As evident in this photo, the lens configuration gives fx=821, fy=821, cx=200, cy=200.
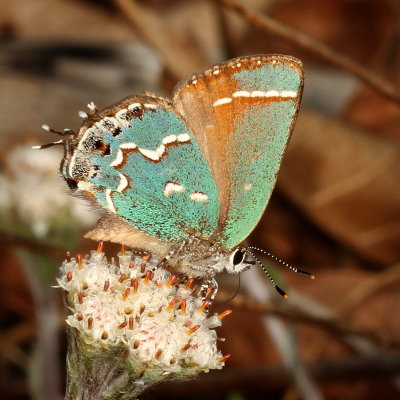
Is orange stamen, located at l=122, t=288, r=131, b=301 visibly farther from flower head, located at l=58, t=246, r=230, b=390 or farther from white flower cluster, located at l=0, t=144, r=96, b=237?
white flower cluster, located at l=0, t=144, r=96, b=237

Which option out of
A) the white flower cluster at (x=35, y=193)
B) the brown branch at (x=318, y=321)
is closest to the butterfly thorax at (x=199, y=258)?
the brown branch at (x=318, y=321)

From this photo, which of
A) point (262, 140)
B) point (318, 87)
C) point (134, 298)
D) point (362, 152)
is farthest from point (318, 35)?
point (134, 298)

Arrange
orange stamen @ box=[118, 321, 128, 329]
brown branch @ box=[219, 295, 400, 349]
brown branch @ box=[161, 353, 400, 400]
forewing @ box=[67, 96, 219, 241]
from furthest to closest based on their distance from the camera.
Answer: brown branch @ box=[161, 353, 400, 400], brown branch @ box=[219, 295, 400, 349], forewing @ box=[67, 96, 219, 241], orange stamen @ box=[118, 321, 128, 329]

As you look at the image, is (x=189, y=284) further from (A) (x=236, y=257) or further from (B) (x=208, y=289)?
(A) (x=236, y=257)

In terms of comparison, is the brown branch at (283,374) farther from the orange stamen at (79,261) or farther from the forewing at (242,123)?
the orange stamen at (79,261)

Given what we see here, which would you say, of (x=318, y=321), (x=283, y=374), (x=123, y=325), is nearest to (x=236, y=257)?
(x=123, y=325)

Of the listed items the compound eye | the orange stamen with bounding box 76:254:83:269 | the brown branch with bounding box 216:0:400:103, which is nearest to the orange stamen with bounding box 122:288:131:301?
the orange stamen with bounding box 76:254:83:269
